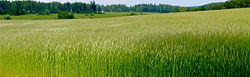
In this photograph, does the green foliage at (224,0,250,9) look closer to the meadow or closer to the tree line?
the tree line

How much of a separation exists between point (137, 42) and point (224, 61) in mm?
1445

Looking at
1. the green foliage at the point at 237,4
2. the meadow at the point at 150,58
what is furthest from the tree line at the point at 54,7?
the meadow at the point at 150,58


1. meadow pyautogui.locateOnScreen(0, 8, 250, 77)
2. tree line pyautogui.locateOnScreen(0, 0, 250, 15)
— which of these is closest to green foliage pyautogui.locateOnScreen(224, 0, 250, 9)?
tree line pyautogui.locateOnScreen(0, 0, 250, 15)

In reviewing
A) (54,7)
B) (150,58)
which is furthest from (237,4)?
(150,58)

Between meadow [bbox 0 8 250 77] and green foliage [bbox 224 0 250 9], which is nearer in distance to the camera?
meadow [bbox 0 8 250 77]

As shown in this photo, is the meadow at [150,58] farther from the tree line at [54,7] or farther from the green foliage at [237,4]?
the tree line at [54,7]

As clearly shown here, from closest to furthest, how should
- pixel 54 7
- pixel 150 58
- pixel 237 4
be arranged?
pixel 150 58 < pixel 237 4 < pixel 54 7

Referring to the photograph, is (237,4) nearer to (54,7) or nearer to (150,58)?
(54,7)

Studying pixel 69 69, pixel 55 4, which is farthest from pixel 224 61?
pixel 55 4

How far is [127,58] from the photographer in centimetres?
606

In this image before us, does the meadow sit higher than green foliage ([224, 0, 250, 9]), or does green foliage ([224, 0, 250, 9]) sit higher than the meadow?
the meadow

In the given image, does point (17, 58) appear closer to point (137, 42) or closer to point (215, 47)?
point (137, 42)

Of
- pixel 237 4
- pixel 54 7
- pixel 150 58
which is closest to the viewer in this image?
pixel 150 58

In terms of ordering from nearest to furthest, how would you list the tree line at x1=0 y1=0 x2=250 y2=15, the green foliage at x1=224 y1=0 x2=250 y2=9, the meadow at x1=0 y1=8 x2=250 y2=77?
the meadow at x1=0 y1=8 x2=250 y2=77 → the green foliage at x1=224 y1=0 x2=250 y2=9 → the tree line at x1=0 y1=0 x2=250 y2=15
